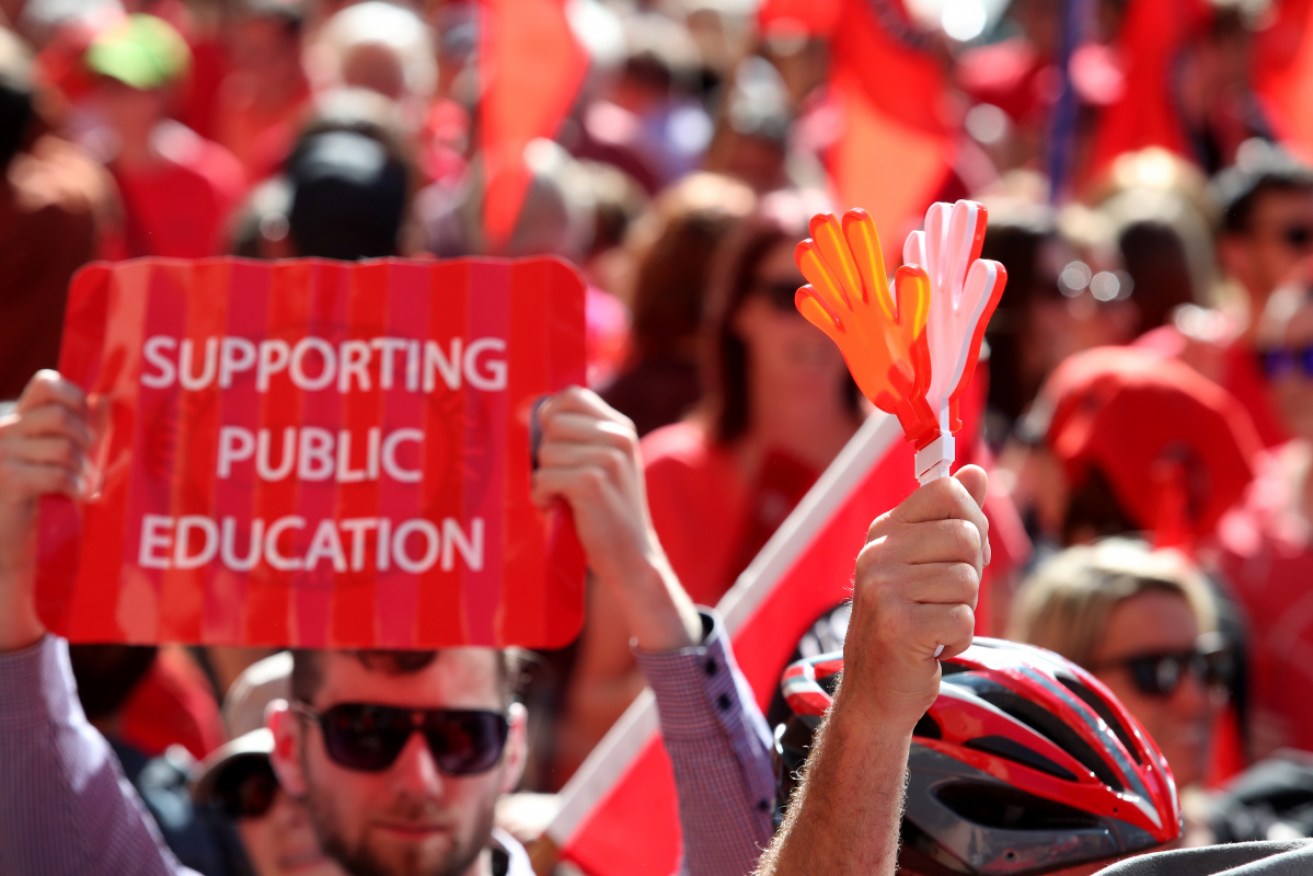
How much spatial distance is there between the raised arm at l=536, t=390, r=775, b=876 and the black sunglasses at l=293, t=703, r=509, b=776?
0.30m

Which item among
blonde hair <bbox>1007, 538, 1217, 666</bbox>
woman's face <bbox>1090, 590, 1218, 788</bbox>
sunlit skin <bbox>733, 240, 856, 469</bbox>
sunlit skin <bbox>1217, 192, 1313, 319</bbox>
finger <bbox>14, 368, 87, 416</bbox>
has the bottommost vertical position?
finger <bbox>14, 368, 87, 416</bbox>

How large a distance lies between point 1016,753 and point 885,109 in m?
5.01

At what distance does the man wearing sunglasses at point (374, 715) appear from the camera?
2783 millimetres

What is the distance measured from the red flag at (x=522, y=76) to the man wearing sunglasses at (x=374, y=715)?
11.5 feet

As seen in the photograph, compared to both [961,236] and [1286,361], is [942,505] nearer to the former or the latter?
[961,236]

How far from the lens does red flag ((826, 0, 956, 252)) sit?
7.03 metres

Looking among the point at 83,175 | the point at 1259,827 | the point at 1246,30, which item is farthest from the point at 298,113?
the point at 1259,827

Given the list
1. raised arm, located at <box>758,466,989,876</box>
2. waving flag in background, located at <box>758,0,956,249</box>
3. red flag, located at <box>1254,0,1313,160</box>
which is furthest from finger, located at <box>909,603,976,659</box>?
red flag, located at <box>1254,0,1313,160</box>

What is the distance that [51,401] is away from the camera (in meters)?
2.82

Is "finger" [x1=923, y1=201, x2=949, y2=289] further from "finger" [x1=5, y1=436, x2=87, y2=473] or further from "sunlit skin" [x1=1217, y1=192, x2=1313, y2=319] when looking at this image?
"sunlit skin" [x1=1217, y1=192, x2=1313, y2=319]

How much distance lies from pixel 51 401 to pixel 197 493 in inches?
9.0

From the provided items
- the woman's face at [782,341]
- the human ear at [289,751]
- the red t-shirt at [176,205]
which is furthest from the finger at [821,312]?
the red t-shirt at [176,205]

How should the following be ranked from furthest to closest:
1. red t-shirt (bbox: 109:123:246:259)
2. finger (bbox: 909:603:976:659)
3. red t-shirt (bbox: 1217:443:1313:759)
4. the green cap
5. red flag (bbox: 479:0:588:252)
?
the green cap, red t-shirt (bbox: 109:123:246:259), red flag (bbox: 479:0:588:252), red t-shirt (bbox: 1217:443:1313:759), finger (bbox: 909:603:976:659)

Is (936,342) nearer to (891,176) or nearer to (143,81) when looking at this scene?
(891,176)
